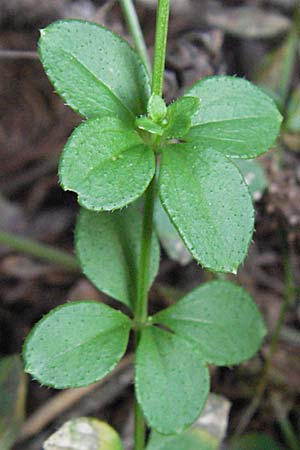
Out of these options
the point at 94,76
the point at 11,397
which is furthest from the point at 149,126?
the point at 11,397

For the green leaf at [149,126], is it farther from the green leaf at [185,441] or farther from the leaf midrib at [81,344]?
the green leaf at [185,441]

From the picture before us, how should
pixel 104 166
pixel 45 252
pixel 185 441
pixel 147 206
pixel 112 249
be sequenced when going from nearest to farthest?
pixel 104 166, pixel 147 206, pixel 112 249, pixel 185 441, pixel 45 252

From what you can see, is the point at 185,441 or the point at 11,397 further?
the point at 11,397

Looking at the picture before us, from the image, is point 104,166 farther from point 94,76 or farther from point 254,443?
point 254,443

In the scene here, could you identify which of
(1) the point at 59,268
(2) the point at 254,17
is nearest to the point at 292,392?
(1) the point at 59,268

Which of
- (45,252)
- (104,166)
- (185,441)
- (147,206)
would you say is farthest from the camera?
(45,252)

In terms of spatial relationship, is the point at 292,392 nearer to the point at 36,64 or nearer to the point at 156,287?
the point at 156,287

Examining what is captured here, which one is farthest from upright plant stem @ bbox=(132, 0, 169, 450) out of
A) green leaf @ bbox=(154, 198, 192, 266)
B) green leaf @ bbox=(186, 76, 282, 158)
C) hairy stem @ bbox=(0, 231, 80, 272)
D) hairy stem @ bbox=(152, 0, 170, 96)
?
hairy stem @ bbox=(0, 231, 80, 272)
